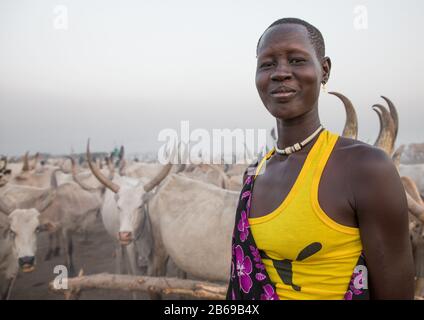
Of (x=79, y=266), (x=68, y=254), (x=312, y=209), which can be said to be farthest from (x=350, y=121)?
(x=79, y=266)


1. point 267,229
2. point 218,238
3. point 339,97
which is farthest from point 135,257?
point 267,229

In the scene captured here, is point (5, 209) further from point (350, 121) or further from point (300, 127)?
point (300, 127)

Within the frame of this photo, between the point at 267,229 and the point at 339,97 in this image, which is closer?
the point at 267,229

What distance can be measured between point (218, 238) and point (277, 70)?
2870 millimetres

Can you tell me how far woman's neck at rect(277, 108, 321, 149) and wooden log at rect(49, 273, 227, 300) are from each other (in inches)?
82.9

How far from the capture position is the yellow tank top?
3.03ft

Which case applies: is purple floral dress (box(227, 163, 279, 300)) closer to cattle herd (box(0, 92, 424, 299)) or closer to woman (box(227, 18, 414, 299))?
woman (box(227, 18, 414, 299))

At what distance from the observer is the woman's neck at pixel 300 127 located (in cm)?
109

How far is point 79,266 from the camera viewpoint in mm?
6742

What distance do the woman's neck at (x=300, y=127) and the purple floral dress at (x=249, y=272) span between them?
0.24 metres

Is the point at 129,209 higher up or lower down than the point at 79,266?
higher up

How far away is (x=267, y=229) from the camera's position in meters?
1.03

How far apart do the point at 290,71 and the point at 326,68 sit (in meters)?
0.18
